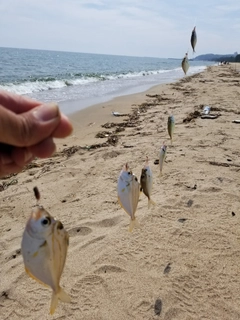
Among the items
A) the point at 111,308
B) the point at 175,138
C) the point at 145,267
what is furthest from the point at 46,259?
the point at 175,138

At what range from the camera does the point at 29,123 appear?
1.44 metres

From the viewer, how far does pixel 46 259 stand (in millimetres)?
1556

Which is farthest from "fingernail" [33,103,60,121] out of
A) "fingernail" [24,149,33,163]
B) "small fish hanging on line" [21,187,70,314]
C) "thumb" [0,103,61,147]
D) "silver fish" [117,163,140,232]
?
"silver fish" [117,163,140,232]

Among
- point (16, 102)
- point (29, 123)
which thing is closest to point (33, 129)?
point (29, 123)

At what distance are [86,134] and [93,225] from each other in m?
5.21

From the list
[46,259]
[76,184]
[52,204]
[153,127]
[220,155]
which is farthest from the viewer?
[153,127]

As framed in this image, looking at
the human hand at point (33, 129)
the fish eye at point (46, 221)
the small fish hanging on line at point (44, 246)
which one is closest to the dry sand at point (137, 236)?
the small fish hanging on line at point (44, 246)

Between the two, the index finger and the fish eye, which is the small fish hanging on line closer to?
the fish eye

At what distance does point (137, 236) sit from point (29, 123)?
261 cm

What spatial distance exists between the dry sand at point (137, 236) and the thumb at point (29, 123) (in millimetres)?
2015

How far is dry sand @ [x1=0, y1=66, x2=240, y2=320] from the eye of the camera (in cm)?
289

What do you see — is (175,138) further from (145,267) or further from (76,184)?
(145,267)

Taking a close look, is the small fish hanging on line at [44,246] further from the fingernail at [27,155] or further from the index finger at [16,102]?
the index finger at [16,102]

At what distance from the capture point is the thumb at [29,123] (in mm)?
1434
